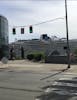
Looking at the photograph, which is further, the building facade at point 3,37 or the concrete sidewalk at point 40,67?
the building facade at point 3,37

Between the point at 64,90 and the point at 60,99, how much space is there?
3.06 m

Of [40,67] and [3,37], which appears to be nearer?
[40,67]

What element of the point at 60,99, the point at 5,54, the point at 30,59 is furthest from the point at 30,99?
the point at 5,54


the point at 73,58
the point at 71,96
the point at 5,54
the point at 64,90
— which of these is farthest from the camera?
the point at 5,54

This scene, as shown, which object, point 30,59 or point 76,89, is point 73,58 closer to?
point 30,59

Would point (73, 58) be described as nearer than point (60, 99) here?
No

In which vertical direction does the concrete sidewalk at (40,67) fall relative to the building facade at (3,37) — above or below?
below

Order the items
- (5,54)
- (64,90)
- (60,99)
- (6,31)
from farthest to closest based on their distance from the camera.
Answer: (6,31) → (5,54) → (64,90) → (60,99)

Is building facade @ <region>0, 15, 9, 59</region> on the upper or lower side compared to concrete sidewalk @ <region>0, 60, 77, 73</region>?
upper

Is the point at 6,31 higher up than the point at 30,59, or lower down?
higher up

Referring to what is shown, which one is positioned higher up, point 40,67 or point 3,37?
point 3,37

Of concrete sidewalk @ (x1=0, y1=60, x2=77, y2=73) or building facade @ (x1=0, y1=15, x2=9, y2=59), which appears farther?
building facade @ (x1=0, y1=15, x2=9, y2=59)

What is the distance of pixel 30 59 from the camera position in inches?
1882

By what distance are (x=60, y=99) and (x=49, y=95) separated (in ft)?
4.23
